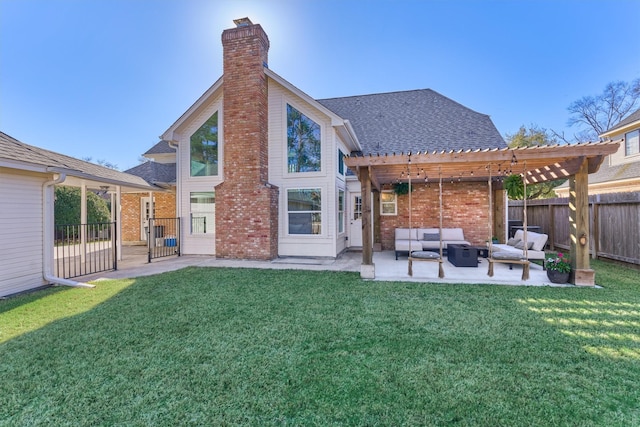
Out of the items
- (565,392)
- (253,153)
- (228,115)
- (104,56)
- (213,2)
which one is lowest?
(565,392)

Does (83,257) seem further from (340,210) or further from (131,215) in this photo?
(340,210)

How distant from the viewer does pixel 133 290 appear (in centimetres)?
581

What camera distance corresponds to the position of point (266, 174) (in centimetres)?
980

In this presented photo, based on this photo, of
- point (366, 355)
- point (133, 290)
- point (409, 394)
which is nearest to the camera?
point (409, 394)

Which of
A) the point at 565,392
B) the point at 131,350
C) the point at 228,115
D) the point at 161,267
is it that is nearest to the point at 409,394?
the point at 565,392

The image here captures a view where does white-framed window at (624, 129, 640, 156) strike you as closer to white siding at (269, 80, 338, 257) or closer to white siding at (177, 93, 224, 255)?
white siding at (269, 80, 338, 257)

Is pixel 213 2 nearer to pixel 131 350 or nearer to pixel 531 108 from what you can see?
pixel 131 350

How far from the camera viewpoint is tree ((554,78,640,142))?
21.5 m

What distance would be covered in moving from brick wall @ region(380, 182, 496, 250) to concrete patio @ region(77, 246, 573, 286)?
1780 millimetres

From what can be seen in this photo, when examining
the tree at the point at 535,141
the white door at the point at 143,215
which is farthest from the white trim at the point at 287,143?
the tree at the point at 535,141

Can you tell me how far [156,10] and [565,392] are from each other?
49.8ft

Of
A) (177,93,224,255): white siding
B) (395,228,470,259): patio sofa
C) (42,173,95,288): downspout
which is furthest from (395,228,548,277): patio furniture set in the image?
(42,173,95,288): downspout

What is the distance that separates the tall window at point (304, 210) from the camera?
374 inches

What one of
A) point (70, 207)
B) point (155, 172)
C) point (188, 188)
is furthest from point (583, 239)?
point (70, 207)
